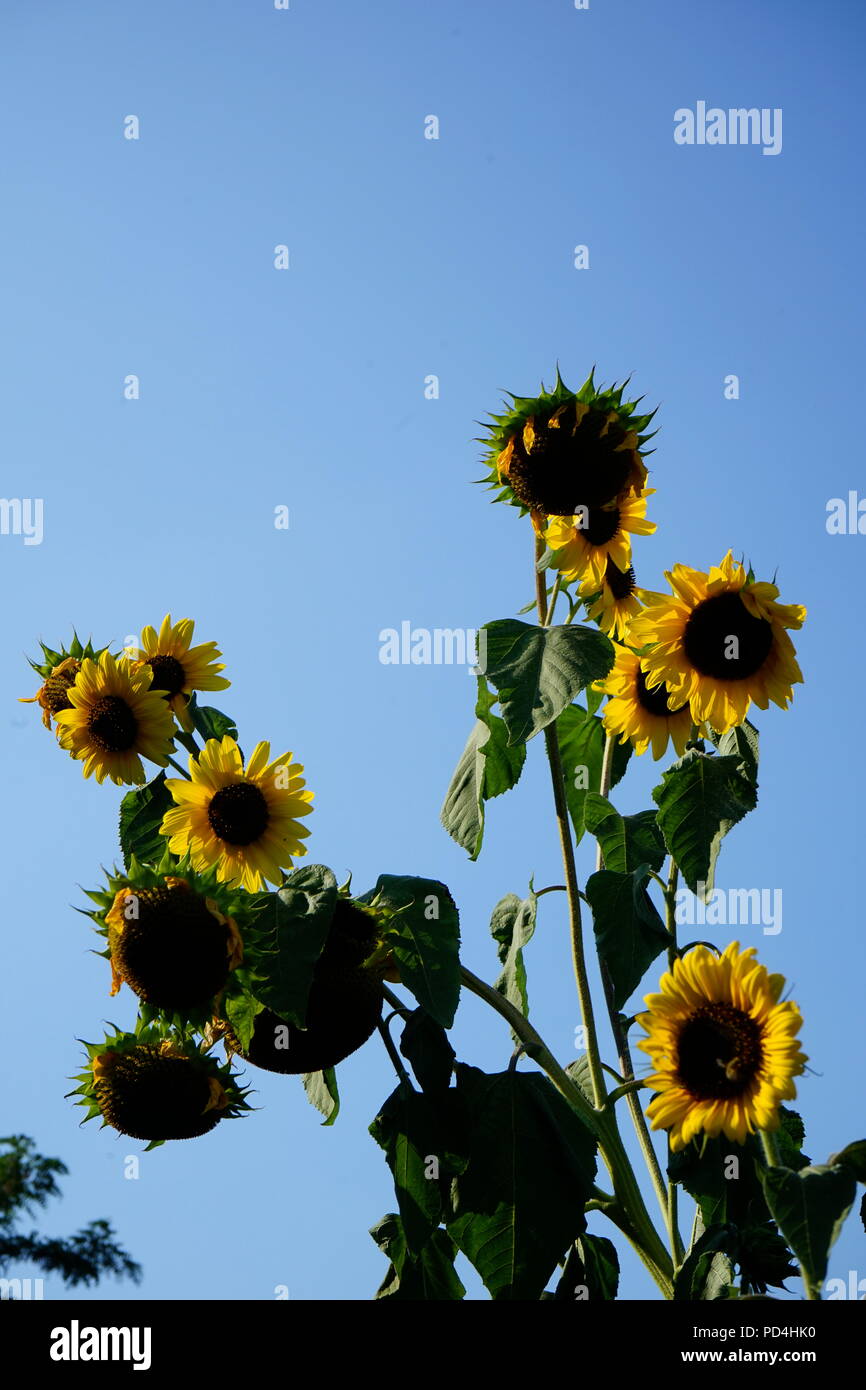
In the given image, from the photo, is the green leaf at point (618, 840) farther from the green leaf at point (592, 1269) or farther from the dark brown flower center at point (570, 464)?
the green leaf at point (592, 1269)

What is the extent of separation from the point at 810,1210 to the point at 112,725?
1988 millimetres

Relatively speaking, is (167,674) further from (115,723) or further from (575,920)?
(575,920)

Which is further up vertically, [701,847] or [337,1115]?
[701,847]

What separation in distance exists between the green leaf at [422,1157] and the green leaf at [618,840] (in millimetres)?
878

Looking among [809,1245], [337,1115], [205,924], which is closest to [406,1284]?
[337,1115]

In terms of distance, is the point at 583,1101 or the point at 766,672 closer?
the point at 583,1101

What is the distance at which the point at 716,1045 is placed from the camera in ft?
7.72

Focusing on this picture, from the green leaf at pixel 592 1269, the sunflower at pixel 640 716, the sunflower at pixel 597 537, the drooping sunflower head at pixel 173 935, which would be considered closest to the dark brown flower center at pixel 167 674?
the drooping sunflower head at pixel 173 935

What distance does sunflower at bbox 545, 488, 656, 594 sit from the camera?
353 cm

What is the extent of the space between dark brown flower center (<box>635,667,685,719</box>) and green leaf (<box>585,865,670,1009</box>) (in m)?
0.62

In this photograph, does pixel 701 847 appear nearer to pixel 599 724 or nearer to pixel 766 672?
pixel 766 672

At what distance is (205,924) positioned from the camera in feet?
8.88

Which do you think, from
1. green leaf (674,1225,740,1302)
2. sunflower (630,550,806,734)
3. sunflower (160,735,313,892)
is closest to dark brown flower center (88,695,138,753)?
sunflower (160,735,313,892)

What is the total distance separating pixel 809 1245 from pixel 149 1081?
132 cm
